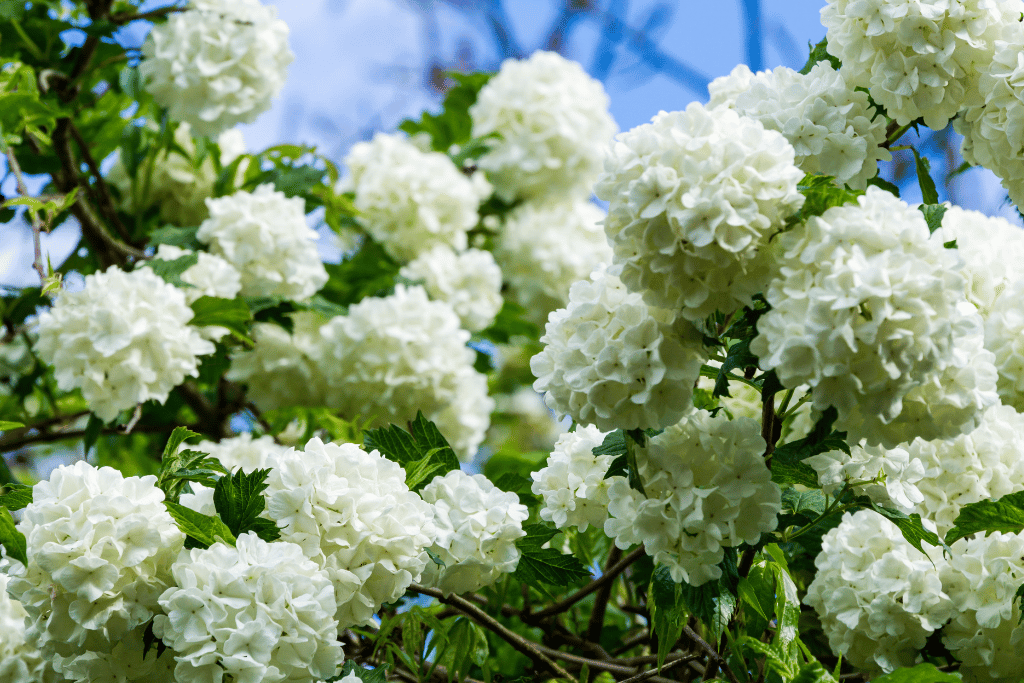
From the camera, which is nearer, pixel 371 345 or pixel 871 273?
pixel 871 273

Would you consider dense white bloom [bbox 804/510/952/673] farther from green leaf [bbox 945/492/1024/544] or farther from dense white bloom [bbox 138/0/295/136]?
dense white bloom [bbox 138/0/295/136]

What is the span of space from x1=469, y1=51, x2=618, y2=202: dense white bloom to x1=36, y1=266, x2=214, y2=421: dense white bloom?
143 cm

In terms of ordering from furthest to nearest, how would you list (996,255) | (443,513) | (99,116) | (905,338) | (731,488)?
(99,116) → (996,255) → (443,513) → (731,488) → (905,338)

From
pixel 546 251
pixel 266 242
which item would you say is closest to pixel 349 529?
pixel 266 242

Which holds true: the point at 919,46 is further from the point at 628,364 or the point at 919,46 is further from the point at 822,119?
the point at 628,364

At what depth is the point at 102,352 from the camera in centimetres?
174

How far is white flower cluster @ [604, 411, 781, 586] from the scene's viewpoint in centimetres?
102

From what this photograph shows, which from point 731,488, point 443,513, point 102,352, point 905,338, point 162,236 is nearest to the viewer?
point 905,338

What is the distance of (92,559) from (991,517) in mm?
1107

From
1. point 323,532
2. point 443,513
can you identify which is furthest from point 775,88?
point 323,532

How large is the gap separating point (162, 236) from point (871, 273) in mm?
1772

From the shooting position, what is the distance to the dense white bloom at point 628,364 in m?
0.98

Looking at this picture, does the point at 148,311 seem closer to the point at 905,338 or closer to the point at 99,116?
the point at 99,116

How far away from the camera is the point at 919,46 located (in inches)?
47.0
